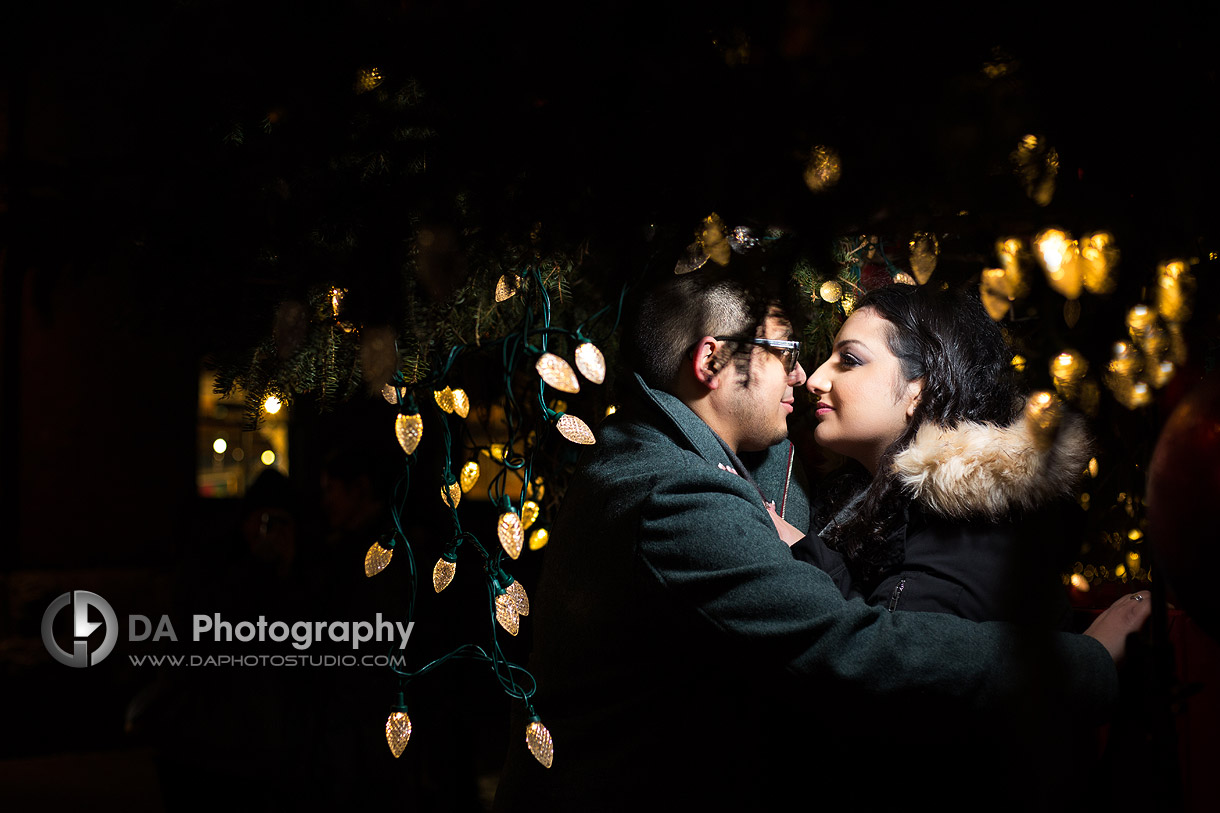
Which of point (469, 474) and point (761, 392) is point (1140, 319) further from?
point (469, 474)

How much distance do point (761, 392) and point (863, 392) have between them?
23cm

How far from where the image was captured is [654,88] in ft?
3.84

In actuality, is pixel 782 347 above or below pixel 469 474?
above

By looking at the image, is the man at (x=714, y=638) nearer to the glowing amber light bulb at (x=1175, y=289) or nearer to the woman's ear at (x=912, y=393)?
the woman's ear at (x=912, y=393)

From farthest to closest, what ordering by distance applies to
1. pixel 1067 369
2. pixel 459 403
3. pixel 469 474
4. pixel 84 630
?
pixel 84 630
pixel 469 474
pixel 459 403
pixel 1067 369

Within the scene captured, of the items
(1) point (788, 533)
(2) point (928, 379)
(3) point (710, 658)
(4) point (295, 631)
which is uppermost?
(2) point (928, 379)

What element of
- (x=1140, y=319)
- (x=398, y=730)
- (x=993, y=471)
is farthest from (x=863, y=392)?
(x=398, y=730)

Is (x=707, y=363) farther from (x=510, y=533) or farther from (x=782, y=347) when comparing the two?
(x=510, y=533)

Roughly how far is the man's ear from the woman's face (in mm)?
245

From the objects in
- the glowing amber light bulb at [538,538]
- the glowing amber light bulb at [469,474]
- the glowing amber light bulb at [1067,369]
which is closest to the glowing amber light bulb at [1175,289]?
the glowing amber light bulb at [1067,369]

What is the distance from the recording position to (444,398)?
164cm

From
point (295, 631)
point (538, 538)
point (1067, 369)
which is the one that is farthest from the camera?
point (295, 631)

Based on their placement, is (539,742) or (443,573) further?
(443,573)

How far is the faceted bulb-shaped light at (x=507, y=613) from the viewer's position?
1494mm
